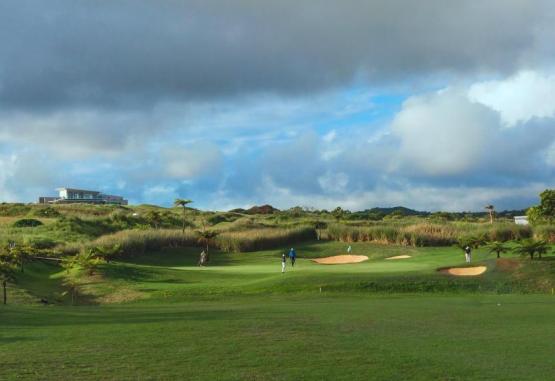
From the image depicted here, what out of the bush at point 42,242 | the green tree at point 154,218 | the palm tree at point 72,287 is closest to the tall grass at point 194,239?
the bush at point 42,242

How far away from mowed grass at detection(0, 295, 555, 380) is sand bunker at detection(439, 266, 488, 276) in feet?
43.1

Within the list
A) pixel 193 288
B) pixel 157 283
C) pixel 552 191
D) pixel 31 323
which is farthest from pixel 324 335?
pixel 552 191

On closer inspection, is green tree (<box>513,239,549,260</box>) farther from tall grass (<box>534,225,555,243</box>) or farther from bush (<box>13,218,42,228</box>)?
bush (<box>13,218,42,228</box>)

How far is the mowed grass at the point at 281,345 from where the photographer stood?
411 inches

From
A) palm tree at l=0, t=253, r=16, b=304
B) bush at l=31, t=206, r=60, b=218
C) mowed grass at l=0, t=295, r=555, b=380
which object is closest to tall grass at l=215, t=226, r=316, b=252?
palm tree at l=0, t=253, r=16, b=304

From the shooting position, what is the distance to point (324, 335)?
14.4 meters

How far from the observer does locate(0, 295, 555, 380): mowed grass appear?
411 inches

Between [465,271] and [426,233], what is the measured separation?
2544cm

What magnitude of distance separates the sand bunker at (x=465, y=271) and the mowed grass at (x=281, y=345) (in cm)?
1312

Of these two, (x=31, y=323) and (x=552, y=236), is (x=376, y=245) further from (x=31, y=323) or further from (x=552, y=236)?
(x=31, y=323)

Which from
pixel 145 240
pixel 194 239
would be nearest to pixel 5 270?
pixel 145 240

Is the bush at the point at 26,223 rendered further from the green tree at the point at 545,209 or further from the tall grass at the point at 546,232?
the green tree at the point at 545,209

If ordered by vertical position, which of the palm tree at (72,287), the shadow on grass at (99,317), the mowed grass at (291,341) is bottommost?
the mowed grass at (291,341)

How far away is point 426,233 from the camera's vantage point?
58.7 m
